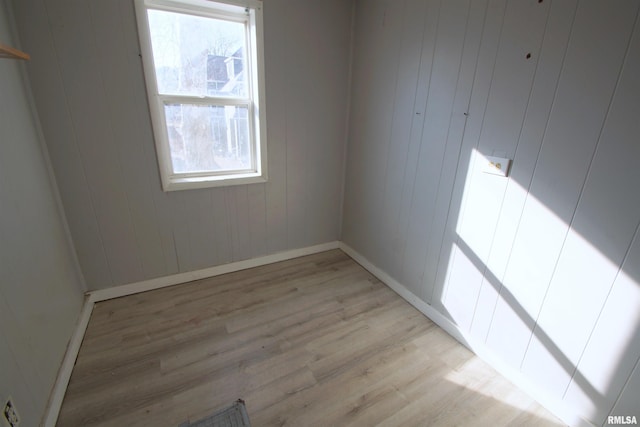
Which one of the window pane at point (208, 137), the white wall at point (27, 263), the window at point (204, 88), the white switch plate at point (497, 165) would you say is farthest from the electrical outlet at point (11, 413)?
the white switch plate at point (497, 165)

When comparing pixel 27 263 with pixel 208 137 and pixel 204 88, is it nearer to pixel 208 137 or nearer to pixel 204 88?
pixel 208 137

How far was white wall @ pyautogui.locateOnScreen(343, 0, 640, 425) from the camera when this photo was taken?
112 cm

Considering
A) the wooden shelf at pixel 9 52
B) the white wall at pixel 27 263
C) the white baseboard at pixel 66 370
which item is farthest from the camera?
the white baseboard at pixel 66 370

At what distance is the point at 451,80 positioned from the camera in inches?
66.9

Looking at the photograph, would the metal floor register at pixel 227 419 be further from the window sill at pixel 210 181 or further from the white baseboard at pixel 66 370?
A: the window sill at pixel 210 181

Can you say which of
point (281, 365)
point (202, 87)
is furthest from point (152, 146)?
point (281, 365)

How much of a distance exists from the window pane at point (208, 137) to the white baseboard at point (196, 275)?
893mm

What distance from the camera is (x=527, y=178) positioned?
1396mm

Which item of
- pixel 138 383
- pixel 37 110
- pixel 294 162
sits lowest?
pixel 138 383

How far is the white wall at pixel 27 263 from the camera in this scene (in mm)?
1115

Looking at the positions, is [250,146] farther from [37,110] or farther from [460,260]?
[460,260]

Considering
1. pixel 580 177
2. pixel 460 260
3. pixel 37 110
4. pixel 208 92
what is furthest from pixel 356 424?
pixel 37 110

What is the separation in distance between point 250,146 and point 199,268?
3.87ft

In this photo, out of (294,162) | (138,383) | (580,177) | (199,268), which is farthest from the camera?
(294,162)
